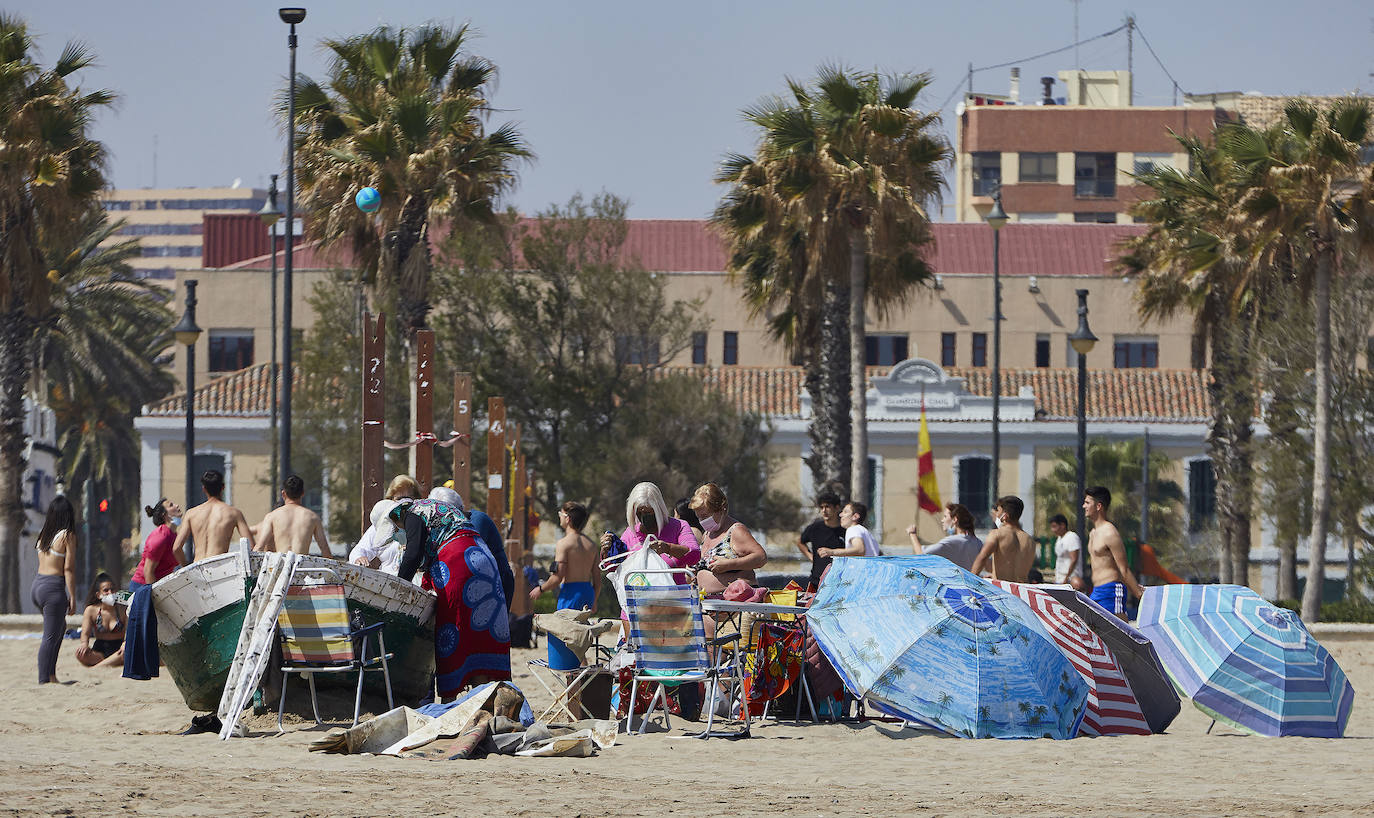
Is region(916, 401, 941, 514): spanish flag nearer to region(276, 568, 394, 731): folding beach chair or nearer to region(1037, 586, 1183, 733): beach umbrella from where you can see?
region(1037, 586, 1183, 733): beach umbrella

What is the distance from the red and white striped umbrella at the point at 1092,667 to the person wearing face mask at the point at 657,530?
1.95 m

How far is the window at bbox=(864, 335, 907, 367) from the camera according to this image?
165 feet

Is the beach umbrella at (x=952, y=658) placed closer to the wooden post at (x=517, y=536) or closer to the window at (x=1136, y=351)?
the wooden post at (x=517, y=536)

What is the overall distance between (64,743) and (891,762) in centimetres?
475

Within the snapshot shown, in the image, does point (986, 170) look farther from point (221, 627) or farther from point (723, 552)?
point (221, 627)

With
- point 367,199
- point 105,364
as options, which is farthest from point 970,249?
point 367,199

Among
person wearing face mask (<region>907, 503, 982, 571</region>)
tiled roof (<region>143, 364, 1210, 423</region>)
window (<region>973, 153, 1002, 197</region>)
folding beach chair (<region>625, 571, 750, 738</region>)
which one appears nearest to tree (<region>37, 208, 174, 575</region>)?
tiled roof (<region>143, 364, 1210, 423</region>)

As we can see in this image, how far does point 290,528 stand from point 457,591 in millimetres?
2709

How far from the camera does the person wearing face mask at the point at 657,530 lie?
34.4ft

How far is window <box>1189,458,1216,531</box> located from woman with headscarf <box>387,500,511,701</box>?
33670 millimetres

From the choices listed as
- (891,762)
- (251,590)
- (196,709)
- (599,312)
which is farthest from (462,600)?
(599,312)

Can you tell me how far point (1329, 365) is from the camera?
2534cm

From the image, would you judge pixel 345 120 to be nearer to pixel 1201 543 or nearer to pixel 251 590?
pixel 251 590

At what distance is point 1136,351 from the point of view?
50.6 m
